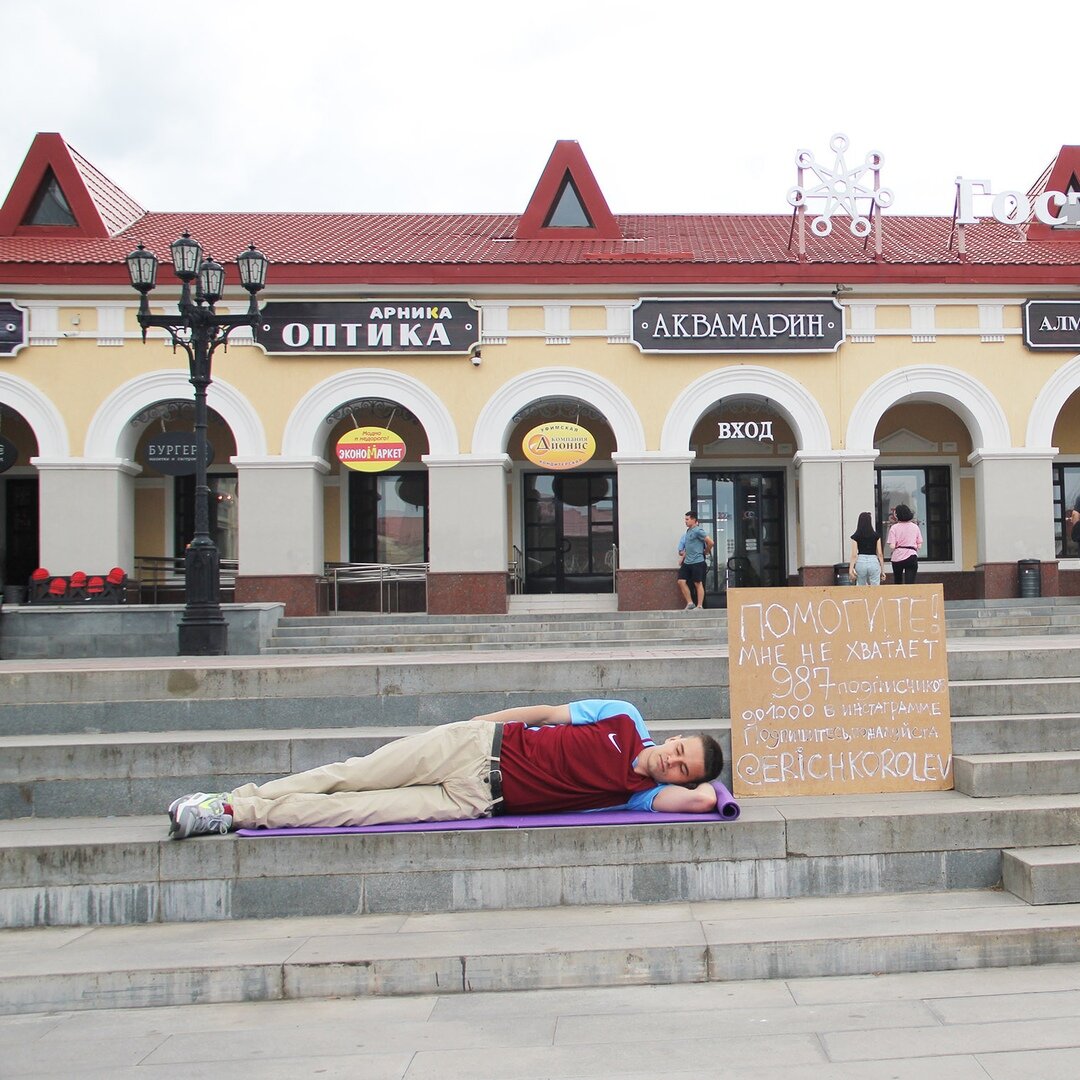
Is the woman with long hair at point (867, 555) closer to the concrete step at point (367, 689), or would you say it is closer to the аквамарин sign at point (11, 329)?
the concrete step at point (367, 689)

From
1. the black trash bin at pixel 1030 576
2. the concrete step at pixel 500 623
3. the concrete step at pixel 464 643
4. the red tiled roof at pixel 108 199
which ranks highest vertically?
the red tiled roof at pixel 108 199

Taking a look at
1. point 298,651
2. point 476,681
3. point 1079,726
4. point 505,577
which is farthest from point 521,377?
point 1079,726

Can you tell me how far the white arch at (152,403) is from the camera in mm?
17359

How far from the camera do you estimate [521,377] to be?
17781mm

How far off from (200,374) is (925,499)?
1366cm

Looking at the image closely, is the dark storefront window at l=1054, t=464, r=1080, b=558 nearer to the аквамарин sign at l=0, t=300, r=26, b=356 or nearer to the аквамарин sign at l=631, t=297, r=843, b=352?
the аквамарин sign at l=631, t=297, r=843, b=352

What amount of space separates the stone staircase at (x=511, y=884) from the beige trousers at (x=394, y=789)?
0.17 meters

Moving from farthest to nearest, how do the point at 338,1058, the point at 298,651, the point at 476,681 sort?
1. the point at 298,651
2. the point at 476,681
3. the point at 338,1058

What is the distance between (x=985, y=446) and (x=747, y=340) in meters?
4.35

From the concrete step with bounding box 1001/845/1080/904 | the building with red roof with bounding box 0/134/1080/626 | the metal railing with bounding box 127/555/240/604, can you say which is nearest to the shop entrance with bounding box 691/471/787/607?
the building with red roof with bounding box 0/134/1080/626

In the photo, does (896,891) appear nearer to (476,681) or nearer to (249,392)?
(476,681)

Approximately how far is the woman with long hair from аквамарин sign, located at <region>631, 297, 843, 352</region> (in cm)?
385

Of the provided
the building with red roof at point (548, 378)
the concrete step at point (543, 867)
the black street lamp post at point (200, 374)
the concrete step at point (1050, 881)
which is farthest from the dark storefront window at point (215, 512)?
the concrete step at point (1050, 881)

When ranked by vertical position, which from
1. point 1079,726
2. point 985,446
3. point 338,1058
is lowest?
point 338,1058
